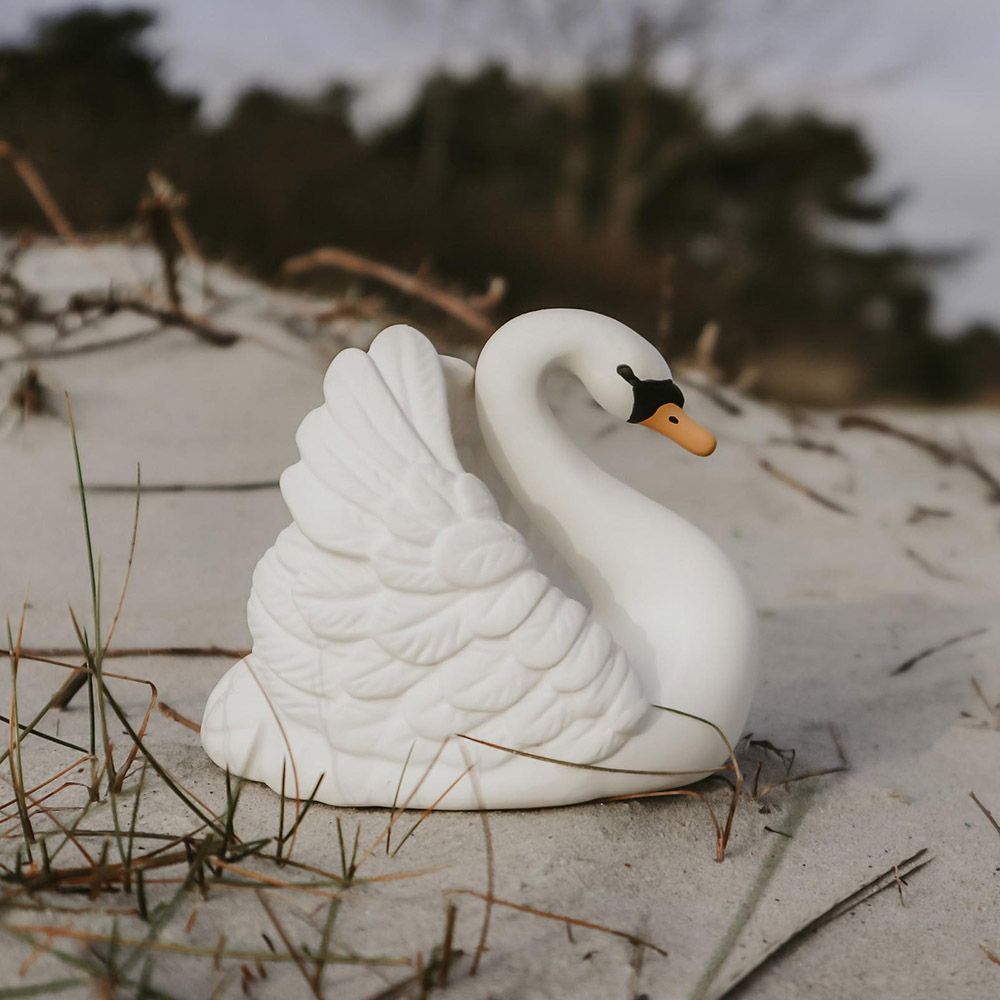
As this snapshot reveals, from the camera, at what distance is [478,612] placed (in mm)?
1771

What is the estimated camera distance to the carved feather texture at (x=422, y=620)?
1.77 meters

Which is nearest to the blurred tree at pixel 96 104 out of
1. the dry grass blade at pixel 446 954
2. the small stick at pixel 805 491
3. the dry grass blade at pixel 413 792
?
the small stick at pixel 805 491

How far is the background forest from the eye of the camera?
979 centimetres

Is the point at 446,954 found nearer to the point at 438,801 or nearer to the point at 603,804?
the point at 438,801

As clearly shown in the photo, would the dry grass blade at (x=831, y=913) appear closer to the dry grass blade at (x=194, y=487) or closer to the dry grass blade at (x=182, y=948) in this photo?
the dry grass blade at (x=182, y=948)

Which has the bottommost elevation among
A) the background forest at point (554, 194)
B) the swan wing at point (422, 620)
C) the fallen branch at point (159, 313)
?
the background forest at point (554, 194)

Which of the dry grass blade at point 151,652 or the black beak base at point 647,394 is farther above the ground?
the black beak base at point 647,394

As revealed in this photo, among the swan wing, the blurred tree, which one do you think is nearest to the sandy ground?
the swan wing

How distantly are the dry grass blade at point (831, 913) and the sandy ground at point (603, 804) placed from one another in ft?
0.04

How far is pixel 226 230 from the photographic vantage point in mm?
9594

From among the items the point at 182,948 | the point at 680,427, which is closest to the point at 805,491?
the point at 680,427

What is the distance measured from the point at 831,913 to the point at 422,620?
0.72 metres

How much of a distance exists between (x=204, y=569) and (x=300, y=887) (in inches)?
67.2

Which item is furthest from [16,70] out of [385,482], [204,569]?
[385,482]
